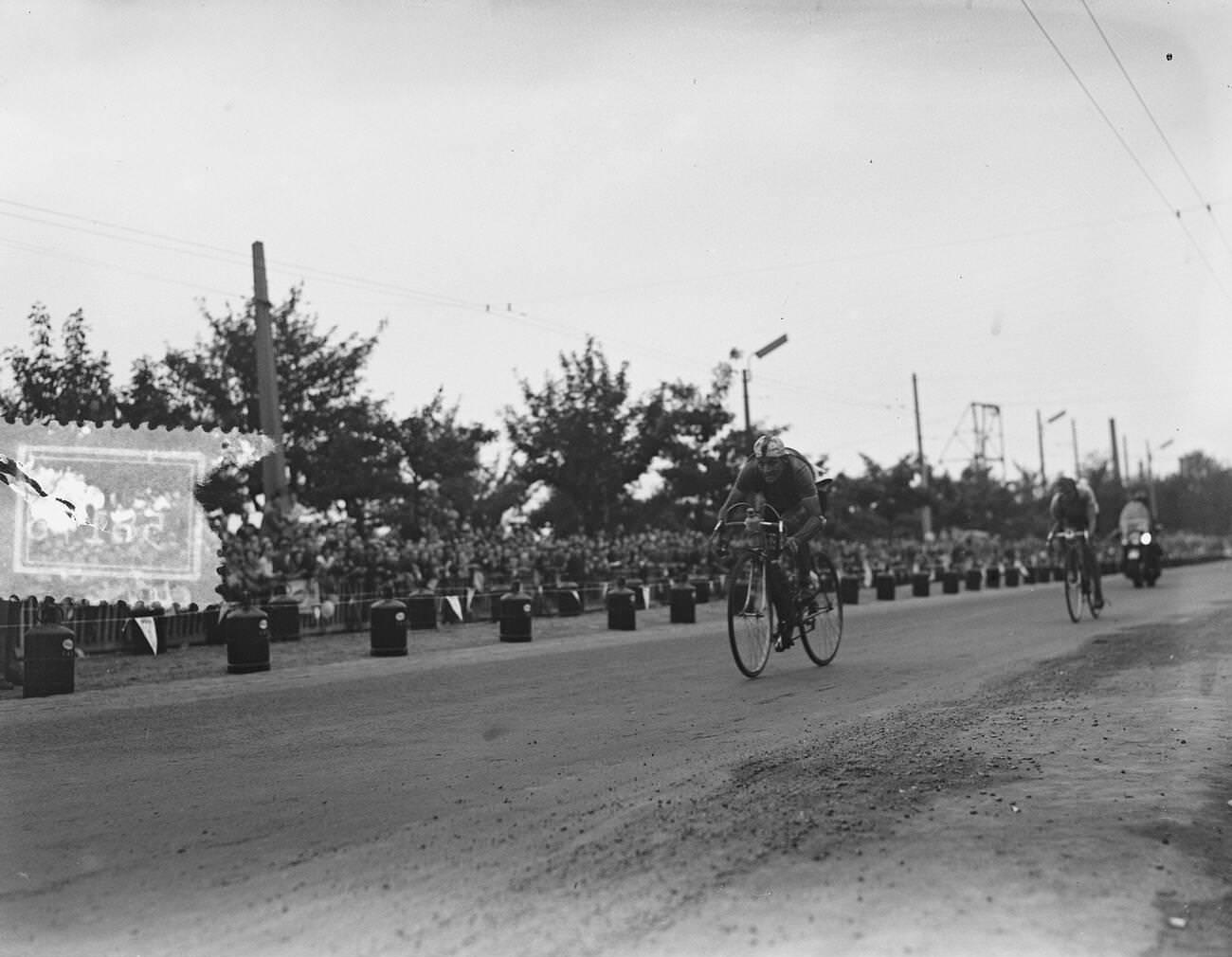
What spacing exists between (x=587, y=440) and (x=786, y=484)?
93.0 ft

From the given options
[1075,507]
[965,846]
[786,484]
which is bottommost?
[965,846]

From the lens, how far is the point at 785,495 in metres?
9.20

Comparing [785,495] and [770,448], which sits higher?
[770,448]

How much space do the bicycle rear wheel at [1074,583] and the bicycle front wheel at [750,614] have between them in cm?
748

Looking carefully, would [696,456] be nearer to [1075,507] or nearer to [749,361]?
[749,361]

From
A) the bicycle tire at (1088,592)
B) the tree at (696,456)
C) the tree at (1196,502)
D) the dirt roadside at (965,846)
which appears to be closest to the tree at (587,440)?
the tree at (696,456)

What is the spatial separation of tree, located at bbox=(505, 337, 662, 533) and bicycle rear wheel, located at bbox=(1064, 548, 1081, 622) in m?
23.2

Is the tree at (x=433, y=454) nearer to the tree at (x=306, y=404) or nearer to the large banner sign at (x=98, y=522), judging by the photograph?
the tree at (x=306, y=404)

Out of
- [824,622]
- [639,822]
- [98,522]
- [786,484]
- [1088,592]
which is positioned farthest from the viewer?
[1088,592]

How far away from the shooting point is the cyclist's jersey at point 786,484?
906 centimetres

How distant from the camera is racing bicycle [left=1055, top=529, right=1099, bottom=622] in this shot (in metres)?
15.0

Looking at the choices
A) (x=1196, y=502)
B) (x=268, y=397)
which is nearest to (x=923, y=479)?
(x=268, y=397)

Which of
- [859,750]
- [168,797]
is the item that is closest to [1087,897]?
[859,750]

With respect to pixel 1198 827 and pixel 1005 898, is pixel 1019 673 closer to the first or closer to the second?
pixel 1198 827
